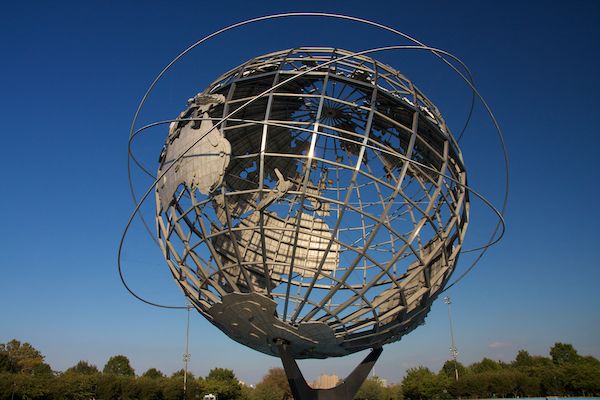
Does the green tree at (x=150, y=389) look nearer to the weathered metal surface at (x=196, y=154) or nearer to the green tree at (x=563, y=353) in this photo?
the weathered metal surface at (x=196, y=154)

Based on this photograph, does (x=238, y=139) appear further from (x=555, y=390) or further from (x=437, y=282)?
(x=555, y=390)

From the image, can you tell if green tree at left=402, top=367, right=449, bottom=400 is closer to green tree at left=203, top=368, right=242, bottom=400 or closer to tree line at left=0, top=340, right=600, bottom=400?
tree line at left=0, top=340, right=600, bottom=400

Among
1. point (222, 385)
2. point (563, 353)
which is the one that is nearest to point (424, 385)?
point (222, 385)

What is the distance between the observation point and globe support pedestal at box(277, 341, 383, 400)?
13.2m

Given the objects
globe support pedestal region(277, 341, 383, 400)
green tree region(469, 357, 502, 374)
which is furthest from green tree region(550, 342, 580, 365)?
globe support pedestal region(277, 341, 383, 400)

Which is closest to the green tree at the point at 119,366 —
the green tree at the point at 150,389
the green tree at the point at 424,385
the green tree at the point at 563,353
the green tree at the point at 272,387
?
the green tree at the point at 272,387

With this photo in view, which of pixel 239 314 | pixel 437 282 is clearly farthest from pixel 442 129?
pixel 239 314

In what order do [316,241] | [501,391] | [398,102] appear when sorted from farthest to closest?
[501,391] < [316,241] < [398,102]

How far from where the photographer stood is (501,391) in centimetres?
5094

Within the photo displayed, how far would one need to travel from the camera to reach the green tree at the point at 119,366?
286ft

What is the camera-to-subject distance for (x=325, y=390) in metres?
14.0

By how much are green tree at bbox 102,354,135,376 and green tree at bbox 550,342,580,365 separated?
242 ft

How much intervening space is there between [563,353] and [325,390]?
79.5 metres

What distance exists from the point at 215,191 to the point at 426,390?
5040 cm
